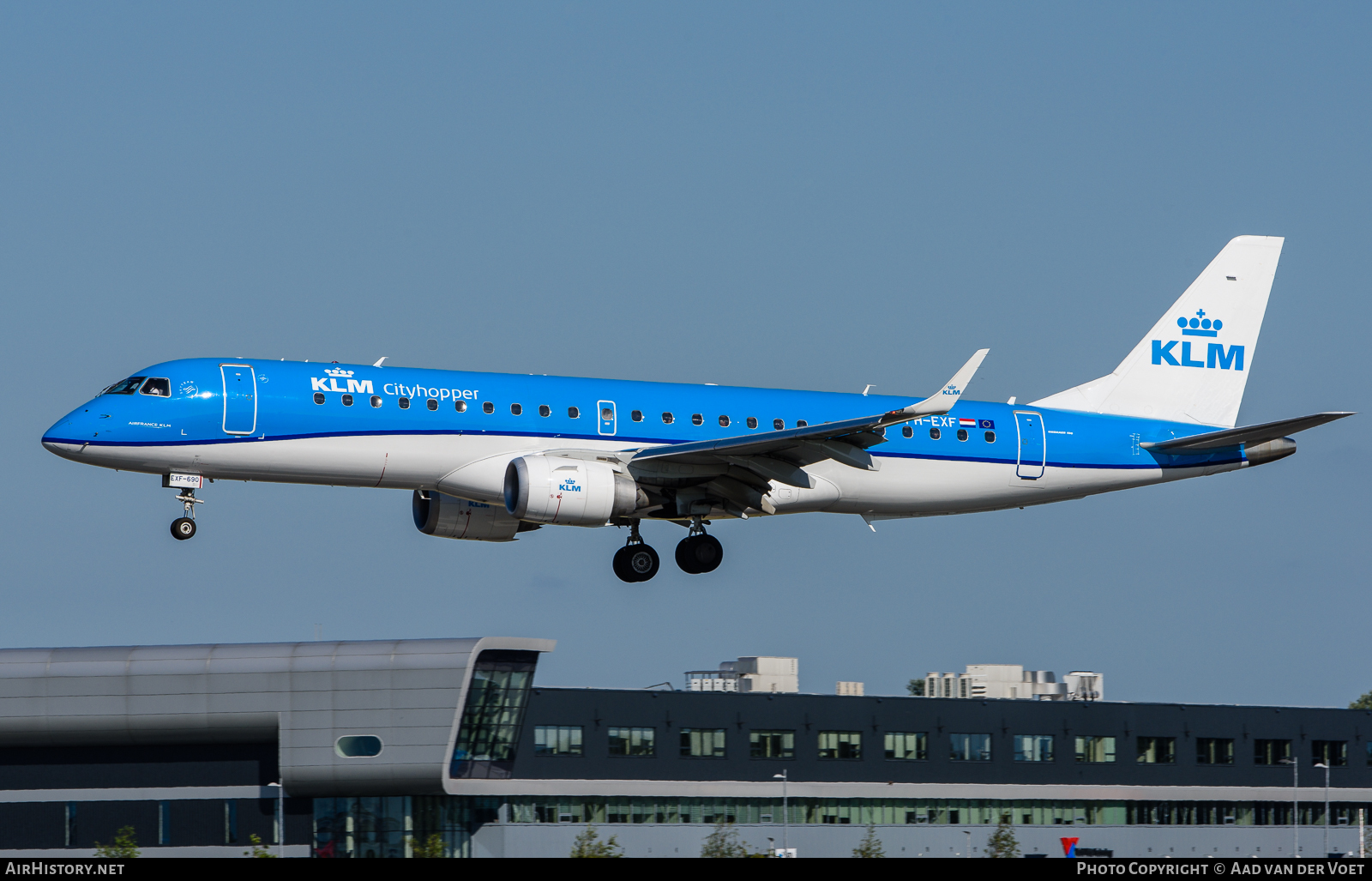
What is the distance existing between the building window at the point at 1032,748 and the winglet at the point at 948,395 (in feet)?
126

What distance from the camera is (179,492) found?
3697cm

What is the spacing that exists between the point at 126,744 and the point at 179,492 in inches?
1167

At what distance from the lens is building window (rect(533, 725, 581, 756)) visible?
204 feet

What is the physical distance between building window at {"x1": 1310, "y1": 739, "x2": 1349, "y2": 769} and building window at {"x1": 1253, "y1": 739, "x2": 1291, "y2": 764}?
57.7 inches

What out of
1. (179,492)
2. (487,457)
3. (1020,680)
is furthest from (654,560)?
(1020,680)

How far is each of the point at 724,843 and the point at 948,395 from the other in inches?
1100

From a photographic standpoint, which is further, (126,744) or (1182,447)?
(126,744)

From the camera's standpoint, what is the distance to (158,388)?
36438 mm

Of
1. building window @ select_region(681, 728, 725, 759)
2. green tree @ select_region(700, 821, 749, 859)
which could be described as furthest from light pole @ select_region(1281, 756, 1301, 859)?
building window @ select_region(681, 728, 725, 759)

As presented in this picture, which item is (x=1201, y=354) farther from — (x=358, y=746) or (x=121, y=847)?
(x=121, y=847)

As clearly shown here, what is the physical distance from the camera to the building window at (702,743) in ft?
211

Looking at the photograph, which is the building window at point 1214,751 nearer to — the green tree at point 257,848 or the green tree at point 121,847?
the green tree at point 257,848

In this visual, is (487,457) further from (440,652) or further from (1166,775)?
(1166,775)

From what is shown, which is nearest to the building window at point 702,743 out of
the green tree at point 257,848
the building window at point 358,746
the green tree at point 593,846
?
the green tree at point 593,846
